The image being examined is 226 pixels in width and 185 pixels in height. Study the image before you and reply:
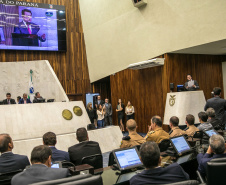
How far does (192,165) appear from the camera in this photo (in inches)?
141

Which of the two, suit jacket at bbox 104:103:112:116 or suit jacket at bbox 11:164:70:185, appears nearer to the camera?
suit jacket at bbox 11:164:70:185

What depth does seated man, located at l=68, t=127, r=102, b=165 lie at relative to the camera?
3513 mm

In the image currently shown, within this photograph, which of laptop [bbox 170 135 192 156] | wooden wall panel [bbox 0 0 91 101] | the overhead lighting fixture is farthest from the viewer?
wooden wall panel [bbox 0 0 91 101]

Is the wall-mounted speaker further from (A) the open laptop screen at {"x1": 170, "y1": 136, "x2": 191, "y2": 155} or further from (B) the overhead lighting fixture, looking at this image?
(A) the open laptop screen at {"x1": 170, "y1": 136, "x2": 191, "y2": 155}

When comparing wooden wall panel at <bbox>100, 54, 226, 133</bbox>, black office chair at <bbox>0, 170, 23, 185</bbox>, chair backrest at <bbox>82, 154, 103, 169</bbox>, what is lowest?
chair backrest at <bbox>82, 154, 103, 169</bbox>

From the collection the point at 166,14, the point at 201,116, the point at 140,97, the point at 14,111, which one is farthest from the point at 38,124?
the point at 166,14

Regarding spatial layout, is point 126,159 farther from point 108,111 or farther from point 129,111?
point 108,111

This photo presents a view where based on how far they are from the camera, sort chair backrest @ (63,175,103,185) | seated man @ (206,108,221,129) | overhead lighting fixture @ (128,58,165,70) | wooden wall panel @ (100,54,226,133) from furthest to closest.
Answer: wooden wall panel @ (100,54,226,133) < overhead lighting fixture @ (128,58,165,70) < seated man @ (206,108,221,129) < chair backrest @ (63,175,103,185)

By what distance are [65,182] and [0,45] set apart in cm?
1135

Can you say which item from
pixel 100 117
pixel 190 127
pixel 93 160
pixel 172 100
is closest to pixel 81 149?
pixel 93 160

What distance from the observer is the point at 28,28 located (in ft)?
40.0

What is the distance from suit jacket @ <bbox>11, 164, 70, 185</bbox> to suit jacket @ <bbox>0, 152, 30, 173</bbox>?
0.93m

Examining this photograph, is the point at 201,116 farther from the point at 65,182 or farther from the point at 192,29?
the point at 192,29

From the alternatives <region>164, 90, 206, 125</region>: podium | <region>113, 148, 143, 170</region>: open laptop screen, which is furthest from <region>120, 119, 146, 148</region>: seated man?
<region>164, 90, 206, 125</region>: podium
